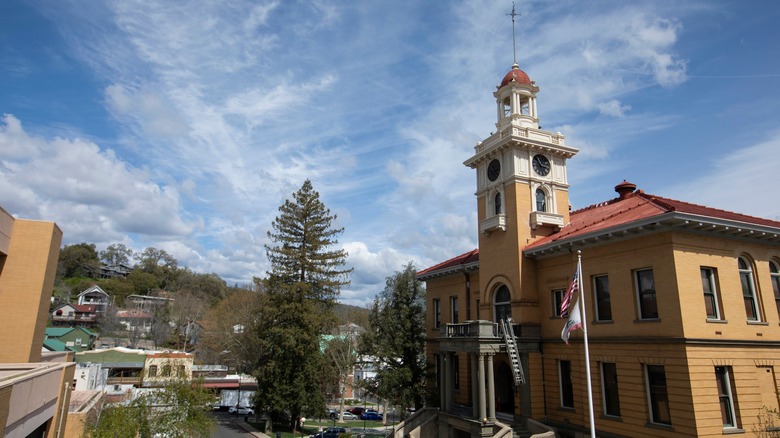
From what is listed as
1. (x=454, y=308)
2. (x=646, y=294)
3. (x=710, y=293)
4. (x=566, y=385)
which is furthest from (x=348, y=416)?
(x=710, y=293)

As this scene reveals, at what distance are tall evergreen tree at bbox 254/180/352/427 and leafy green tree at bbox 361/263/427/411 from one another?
741cm

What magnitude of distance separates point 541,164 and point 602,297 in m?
9.42

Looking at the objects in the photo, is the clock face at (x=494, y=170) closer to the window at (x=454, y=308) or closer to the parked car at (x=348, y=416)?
the window at (x=454, y=308)

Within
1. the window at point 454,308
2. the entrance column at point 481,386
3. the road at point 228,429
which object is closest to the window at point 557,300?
the entrance column at point 481,386

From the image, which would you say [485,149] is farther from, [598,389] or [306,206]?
[306,206]

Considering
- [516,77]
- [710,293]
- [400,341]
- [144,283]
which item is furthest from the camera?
[144,283]

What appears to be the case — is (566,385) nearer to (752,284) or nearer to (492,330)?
(492,330)

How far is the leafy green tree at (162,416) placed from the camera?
2238 centimetres

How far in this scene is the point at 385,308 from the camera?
114 ft

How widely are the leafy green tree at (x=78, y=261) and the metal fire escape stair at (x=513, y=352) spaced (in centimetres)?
15718

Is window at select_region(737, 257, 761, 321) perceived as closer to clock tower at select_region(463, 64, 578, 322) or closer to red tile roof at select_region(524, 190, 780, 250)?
red tile roof at select_region(524, 190, 780, 250)

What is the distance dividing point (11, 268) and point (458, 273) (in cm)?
2621

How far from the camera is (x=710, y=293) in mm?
19641

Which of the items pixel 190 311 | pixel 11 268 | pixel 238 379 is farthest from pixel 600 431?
pixel 190 311
